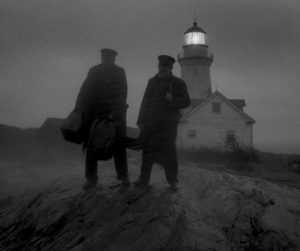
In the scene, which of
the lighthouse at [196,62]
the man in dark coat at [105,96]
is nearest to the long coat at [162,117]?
the man in dark coat at [105,96]

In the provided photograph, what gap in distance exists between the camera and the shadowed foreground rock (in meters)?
4.89

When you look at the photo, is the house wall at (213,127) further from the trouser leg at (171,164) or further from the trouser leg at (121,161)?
the trouser leg at (171,164)

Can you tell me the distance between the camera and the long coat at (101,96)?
677cm

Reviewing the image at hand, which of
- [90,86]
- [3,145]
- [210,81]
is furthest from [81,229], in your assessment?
[210,81]

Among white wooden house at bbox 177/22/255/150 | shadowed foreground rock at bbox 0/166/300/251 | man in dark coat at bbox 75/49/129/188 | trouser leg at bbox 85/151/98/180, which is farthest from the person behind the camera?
white wooden house at bbox 177/22/255/150

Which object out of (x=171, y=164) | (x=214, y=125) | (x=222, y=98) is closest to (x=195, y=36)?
(x=222, y=98)

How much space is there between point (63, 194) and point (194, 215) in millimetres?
2879

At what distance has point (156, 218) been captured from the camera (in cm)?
531

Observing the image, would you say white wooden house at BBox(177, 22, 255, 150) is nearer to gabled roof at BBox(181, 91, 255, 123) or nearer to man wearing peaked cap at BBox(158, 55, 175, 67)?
gabled roof at BBox(181, 91, 255, 123)

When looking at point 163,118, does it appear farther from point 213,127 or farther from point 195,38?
point 195,38

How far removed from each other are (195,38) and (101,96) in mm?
25790

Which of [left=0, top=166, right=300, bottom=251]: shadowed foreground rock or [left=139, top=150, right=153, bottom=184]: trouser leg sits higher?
[left=139, top=150, right=153, bottom=184]: trouser leg

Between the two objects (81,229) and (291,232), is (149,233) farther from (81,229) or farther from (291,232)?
(291,232)

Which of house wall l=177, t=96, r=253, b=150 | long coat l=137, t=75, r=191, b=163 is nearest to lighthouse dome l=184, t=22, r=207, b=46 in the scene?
house wall l=177, t=96, r=253, b=150
